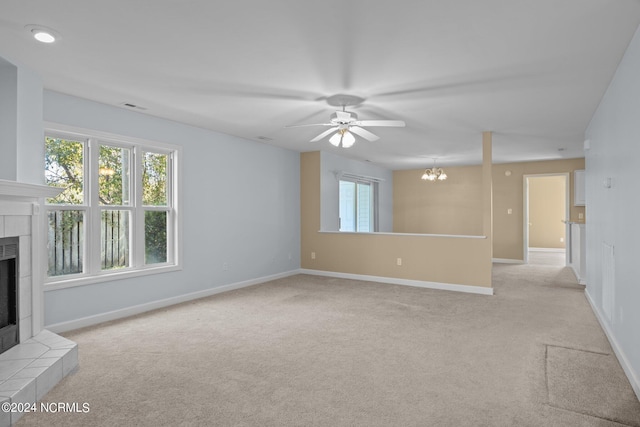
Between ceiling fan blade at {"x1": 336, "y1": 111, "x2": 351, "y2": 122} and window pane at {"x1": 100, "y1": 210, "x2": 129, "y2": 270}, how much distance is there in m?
2.74

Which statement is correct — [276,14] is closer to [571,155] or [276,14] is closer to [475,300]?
[475,300]

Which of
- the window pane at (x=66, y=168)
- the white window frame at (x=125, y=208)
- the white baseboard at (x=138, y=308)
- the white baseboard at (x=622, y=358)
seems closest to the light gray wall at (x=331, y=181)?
the white baseboard at (x=138, y=308)

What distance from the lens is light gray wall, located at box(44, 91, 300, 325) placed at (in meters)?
4.01

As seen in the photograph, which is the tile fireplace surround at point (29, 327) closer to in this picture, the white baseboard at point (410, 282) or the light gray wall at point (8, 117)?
the light gray wall at point (8, 117)

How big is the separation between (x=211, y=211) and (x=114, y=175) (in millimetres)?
1421

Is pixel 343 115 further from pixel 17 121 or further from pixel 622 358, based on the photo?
pixel 622 358

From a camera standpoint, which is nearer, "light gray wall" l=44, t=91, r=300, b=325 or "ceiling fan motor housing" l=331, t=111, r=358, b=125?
"light gray wall" l=44, t=91, r=300, b=325

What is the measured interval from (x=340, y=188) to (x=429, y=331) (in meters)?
4.72

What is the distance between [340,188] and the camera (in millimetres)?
8141

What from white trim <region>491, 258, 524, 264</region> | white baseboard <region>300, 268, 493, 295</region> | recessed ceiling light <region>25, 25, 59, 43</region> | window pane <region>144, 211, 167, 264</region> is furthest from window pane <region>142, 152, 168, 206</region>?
white trim <region>491, 258, 524, 264</region>

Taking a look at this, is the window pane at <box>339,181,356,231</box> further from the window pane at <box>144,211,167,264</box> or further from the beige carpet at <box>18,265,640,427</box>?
the window pane at <box>144,211,167,264</box>

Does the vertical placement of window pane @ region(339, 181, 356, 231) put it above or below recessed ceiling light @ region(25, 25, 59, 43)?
below

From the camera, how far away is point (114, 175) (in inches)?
173

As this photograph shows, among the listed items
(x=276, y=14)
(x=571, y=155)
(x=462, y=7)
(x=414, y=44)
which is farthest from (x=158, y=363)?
(x=571, y=155)
